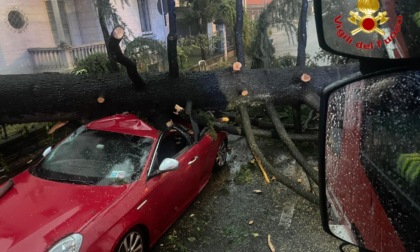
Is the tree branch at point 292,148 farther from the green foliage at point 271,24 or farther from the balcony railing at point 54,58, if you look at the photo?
the balcony railing at point 54,58

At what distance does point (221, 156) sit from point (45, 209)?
3373 millimetres

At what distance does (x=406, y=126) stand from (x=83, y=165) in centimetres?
357


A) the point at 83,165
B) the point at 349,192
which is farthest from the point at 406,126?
the point at 83,165

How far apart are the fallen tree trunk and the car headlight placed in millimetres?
2446

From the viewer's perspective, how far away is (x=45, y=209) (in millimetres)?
3348

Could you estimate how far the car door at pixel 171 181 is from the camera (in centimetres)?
399

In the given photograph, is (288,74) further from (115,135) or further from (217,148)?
(115,135)

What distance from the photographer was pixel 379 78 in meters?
1.33

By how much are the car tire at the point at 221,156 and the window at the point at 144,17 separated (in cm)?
1096

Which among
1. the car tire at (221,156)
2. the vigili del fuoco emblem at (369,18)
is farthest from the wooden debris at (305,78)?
the vigili del fuoco emblem at (369,18)

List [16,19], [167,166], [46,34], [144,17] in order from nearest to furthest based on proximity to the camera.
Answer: [167,166]
[16,19]
[46,34]
[144,17]

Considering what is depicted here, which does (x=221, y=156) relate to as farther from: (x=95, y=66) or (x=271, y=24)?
(x=95, y=66)

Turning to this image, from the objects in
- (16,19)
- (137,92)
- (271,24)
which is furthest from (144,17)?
(137,92)

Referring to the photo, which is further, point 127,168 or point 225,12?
point 225,12
